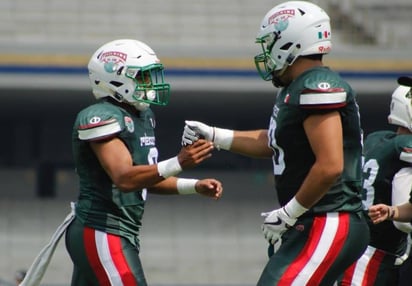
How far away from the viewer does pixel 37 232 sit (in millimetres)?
14047

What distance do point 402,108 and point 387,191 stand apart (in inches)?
19.3

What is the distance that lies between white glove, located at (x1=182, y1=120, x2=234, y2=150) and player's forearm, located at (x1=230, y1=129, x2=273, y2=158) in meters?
0.03

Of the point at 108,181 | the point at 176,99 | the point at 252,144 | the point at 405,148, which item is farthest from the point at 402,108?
the point at 176,99

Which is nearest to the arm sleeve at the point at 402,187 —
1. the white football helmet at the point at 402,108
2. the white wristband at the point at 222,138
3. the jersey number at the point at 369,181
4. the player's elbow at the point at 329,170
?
the jersey number at the point at 369,181

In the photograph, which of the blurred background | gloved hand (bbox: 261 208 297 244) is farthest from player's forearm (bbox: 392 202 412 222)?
the blurred background

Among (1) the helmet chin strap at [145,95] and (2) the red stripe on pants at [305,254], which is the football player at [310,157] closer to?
(2) the red stripe on pants at [305,254]

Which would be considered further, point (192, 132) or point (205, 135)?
point (205, 135)

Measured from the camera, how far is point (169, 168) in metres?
4.99

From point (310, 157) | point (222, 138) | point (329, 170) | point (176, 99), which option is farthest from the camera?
point (176, 99)

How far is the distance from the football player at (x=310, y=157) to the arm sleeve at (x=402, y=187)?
95 cm

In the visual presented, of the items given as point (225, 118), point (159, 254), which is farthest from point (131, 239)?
point (225, 118)

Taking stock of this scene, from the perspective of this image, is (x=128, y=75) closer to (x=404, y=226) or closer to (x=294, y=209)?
(x=294, y=209)

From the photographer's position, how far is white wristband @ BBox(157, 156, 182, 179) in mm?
4988

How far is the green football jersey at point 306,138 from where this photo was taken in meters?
4.61
